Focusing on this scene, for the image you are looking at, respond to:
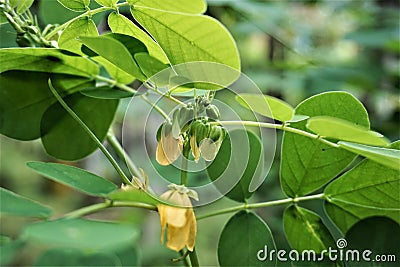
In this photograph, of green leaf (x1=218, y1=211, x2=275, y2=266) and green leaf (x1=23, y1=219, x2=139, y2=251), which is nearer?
green leaf (x1=23, y1=219, x2=139, y2=251)

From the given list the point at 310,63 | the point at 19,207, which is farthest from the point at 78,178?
the point at 310,63

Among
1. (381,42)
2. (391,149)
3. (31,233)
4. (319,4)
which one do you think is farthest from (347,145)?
(319,4)

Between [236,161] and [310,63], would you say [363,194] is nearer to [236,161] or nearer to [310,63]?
[236,161]

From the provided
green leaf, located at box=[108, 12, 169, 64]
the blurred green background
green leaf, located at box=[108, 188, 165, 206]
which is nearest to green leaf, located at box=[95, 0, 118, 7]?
green leaf, located at box=[108, 12, 169, 64]

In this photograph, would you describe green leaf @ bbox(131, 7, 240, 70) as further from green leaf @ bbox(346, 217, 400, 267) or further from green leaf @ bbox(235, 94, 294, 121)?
green leaf @ bbox(346, 217, 400, 267)

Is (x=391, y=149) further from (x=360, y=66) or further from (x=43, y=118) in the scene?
(x=360, y=66)

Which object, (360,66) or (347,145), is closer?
(347,145)

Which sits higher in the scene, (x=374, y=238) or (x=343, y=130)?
(x=343, y=130)
